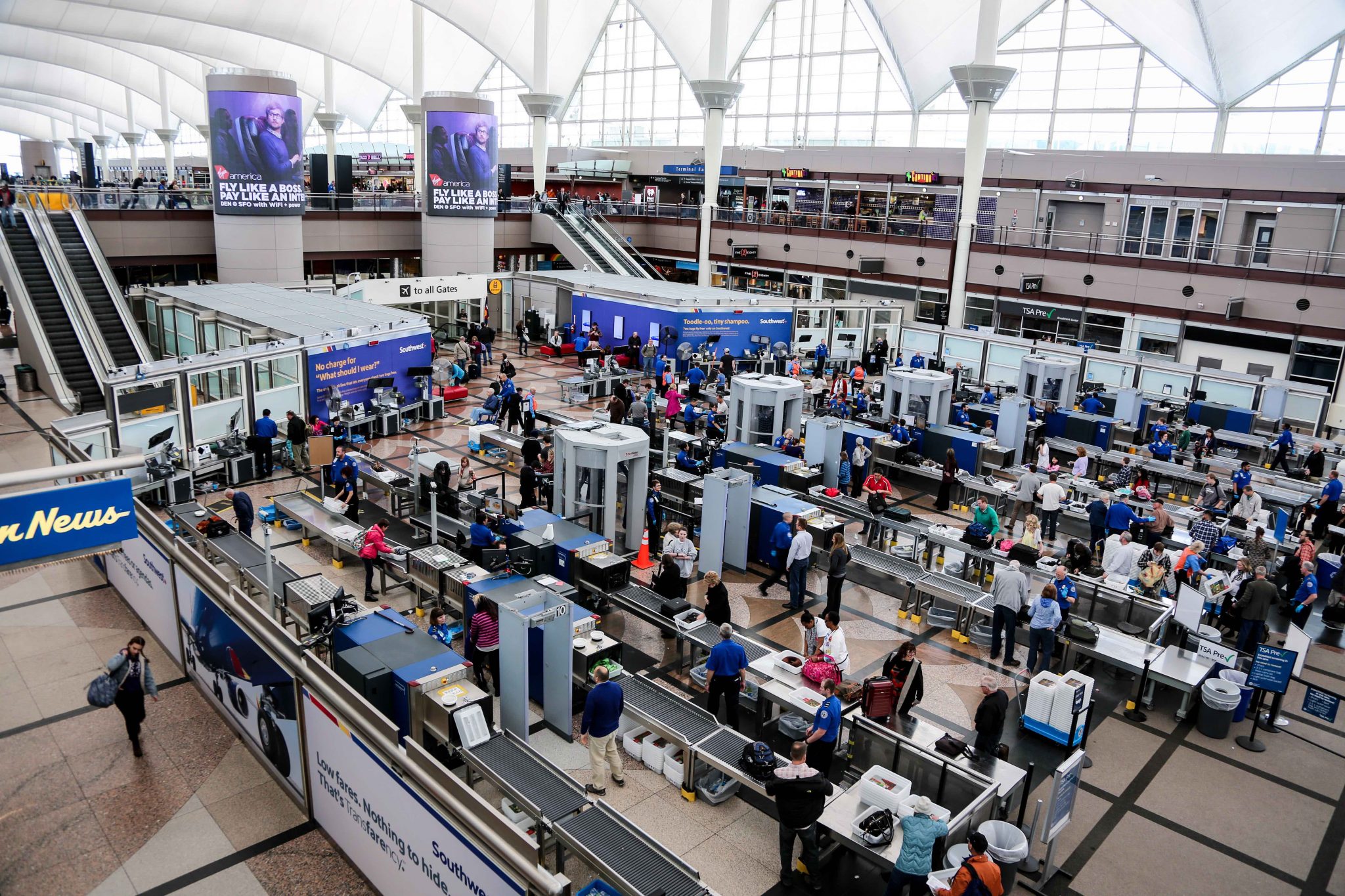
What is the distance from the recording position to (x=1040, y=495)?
55.8 feet

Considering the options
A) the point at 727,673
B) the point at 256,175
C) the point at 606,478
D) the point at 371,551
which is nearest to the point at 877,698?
the point at 727,673

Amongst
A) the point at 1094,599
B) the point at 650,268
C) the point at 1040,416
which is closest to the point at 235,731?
the point at 1094,599

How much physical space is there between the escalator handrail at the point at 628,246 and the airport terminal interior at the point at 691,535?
8.43 meters

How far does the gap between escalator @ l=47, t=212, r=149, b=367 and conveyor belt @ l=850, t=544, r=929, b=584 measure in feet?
62.5

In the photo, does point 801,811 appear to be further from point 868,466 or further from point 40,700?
point 868,466

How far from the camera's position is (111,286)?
84.0 feet

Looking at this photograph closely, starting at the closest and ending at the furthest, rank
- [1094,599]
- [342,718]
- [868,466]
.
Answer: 1. [342,718]
2. [1094,599]
3. [868,466]

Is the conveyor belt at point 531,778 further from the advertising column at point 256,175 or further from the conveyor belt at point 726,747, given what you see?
the advertising column at point 256,175

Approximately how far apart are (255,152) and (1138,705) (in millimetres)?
30385

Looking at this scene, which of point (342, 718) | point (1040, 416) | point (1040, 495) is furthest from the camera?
point (1040, 416)

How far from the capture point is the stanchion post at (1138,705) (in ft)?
36.4

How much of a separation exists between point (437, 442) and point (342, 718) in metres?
14.8

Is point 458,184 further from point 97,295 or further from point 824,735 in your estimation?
point 824,735

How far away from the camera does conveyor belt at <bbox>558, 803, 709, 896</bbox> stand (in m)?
6.75
